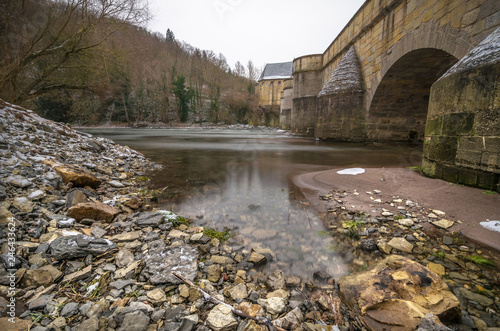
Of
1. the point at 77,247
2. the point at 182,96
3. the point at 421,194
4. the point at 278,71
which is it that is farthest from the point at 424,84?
the point at 278,71

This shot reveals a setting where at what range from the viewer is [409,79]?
8.90m

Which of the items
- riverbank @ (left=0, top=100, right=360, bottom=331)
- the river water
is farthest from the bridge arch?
riverbank @ (left=0, top=100, right=360, bottom=331)

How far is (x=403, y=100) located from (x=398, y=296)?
Answer: 11070 mm

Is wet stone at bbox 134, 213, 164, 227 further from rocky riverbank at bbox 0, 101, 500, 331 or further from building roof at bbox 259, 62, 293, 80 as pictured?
building roof at bbox 259, 62, 293, 80

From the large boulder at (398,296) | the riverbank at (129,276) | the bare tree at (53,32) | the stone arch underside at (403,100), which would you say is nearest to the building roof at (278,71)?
the stone arch underside at (403,100)

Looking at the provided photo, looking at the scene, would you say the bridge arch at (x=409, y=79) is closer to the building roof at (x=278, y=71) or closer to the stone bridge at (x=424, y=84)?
the stone bridge at (x=424, y=84)

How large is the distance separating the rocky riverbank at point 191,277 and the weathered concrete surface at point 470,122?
97cm

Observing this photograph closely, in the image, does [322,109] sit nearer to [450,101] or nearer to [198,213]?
[450,101]

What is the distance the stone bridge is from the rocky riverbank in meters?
1.16

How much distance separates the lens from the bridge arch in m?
5.59

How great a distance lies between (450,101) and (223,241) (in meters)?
3.65

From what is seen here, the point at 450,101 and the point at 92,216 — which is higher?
the point at 450,101

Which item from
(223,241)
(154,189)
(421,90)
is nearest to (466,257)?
(223,241)

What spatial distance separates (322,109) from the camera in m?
12.1
